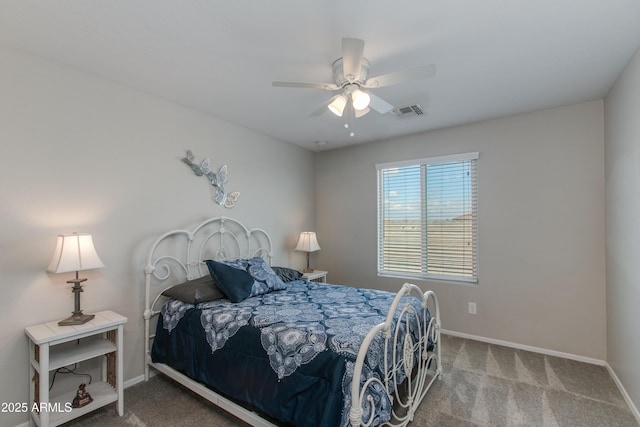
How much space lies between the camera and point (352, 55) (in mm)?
1728

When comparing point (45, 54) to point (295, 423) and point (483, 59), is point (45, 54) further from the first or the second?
point (483, 59)

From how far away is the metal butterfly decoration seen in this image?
3.06 meters

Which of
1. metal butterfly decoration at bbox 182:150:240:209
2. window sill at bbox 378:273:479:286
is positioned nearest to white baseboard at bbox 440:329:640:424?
window sill at bbox 378:273:479:286

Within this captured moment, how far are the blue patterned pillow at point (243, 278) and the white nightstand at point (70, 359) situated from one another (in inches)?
29.7

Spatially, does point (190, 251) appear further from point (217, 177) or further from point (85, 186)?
point (85, 186)

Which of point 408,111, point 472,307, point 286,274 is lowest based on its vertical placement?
point 472,307

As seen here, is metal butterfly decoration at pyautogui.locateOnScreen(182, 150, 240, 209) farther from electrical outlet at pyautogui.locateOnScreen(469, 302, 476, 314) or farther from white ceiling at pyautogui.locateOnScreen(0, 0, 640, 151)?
electrical outlet at pyautogui.locateOnScreen(469, 302, 476, 314)

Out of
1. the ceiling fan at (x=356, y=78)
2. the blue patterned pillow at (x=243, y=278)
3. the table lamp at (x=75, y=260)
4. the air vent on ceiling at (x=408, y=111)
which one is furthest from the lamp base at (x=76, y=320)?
the air vent on ceiling at (x=408, y=111)

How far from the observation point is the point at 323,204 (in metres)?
4.77

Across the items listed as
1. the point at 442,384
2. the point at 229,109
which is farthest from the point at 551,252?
the point at 229,109

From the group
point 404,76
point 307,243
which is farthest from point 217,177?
point 404,76

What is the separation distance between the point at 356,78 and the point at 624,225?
2.40 m

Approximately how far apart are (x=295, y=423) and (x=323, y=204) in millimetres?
3383

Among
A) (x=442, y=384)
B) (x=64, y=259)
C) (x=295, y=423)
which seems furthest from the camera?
(x=442, y=384)
